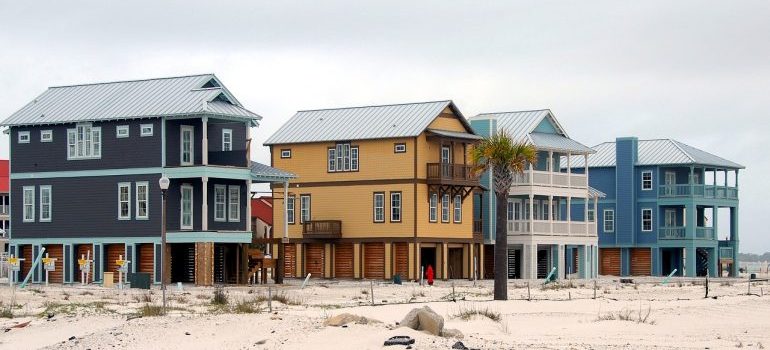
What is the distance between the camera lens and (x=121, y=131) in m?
59.3

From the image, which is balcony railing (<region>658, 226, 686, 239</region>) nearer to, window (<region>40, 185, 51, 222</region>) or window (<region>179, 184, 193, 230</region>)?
window (<region>179, 184, 193, 230</region>)

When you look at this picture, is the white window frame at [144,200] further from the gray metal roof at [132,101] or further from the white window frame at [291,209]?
the white window frame at [291,209]

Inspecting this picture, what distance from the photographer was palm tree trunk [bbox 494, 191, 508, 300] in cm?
4575

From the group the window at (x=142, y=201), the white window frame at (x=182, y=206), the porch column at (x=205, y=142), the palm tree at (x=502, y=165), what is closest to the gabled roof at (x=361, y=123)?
the white window frame at (x=182, y=206)

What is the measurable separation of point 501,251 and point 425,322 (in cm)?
1577

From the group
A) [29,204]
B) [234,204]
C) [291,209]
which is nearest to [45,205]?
[29,204]

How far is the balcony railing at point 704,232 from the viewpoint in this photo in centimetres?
8394

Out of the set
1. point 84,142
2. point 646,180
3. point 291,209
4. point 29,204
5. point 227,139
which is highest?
point 227,139

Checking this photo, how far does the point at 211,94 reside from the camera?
5844 centimetres

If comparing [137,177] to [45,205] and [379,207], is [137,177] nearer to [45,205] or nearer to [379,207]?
[45,205]

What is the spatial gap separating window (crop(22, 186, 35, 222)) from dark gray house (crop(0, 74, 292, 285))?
4 cm

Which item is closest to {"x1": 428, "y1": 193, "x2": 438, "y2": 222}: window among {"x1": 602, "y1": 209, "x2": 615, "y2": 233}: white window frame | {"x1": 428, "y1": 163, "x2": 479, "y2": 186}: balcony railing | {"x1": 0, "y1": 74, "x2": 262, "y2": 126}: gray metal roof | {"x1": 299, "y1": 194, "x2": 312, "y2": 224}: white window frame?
{"x1": 428, "y1": 163, "x2": 479, "y2": 186}: balcony railing

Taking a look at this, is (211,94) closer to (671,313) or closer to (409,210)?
(409,210)

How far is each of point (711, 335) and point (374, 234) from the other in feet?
115
